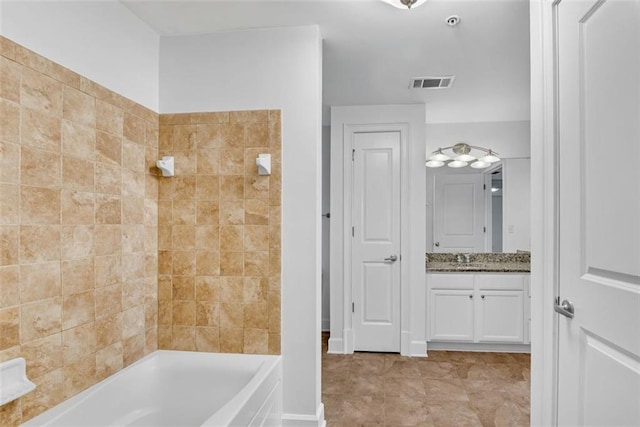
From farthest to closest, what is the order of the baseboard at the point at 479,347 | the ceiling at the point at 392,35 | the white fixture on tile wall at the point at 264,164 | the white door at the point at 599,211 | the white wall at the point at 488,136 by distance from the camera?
1. the white wall at the point at 488,136
2. the baseboard at the point at 479,347
3. the white fixture on tile wall at the point at 264,164
4. the ceiling at the point at 392,35
5. the white door at the point at 599,211

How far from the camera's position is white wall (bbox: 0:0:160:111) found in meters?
1.58

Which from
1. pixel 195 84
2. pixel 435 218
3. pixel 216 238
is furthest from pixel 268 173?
pixel 435 218

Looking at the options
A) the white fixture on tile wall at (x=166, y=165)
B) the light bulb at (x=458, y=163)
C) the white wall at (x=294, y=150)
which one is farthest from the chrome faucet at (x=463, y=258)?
the white fixture on tile wall at (x=166, y=165)

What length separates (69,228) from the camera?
178 centimetres

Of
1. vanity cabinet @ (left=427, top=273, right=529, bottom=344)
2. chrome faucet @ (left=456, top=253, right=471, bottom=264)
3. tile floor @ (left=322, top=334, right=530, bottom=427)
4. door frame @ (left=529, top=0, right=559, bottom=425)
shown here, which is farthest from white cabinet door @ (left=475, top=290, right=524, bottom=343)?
door frame @ (left=529, top=0, right=559, bottom=425)

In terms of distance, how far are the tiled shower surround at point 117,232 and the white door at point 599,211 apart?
148 centimetres

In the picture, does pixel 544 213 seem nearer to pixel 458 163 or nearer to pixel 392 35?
pixel 392 35

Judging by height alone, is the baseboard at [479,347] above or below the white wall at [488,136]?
below

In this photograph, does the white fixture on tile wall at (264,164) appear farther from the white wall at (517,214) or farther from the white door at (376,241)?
the white wall at (517,214)

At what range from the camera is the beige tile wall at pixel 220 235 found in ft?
7.68

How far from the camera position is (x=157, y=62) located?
247cm

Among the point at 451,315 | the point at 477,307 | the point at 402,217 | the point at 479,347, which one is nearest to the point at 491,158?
the point at 402,217

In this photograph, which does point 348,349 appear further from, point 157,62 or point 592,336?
point 157,62

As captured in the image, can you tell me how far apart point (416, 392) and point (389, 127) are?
2.36m
